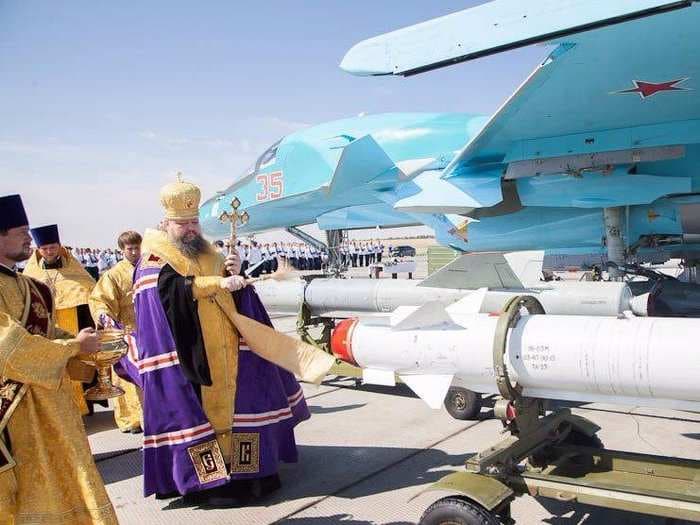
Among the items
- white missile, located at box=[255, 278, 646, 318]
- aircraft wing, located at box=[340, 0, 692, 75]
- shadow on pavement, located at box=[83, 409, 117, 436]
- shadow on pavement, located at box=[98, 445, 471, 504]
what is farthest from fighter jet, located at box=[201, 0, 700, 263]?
shadow on pavement, located at box=[83, 409, 117, 436]

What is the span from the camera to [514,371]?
3.21 metres

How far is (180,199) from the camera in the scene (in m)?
3.48

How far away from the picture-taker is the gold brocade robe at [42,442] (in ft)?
7.39

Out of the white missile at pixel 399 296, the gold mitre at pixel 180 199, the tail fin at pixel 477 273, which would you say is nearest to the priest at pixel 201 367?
the gold mitre at pixel 180 199

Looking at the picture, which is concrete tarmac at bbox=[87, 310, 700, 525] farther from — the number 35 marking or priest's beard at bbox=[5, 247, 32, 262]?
the number 35 marking

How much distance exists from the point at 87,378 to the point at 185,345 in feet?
2.64

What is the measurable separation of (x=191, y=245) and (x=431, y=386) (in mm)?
1681

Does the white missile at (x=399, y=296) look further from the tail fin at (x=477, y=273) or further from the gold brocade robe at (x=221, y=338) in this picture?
the gold brocade robe at (x=221, y=338)

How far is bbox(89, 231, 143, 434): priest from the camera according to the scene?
4.69m

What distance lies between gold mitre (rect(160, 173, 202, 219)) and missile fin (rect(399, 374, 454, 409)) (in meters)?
1.66

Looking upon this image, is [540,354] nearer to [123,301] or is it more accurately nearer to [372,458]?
[372,458]

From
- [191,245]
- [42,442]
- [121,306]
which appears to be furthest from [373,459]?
[42,442]

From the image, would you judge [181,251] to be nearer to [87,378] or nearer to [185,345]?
[185,345]

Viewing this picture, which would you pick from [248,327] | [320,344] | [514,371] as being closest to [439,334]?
[514,371]
